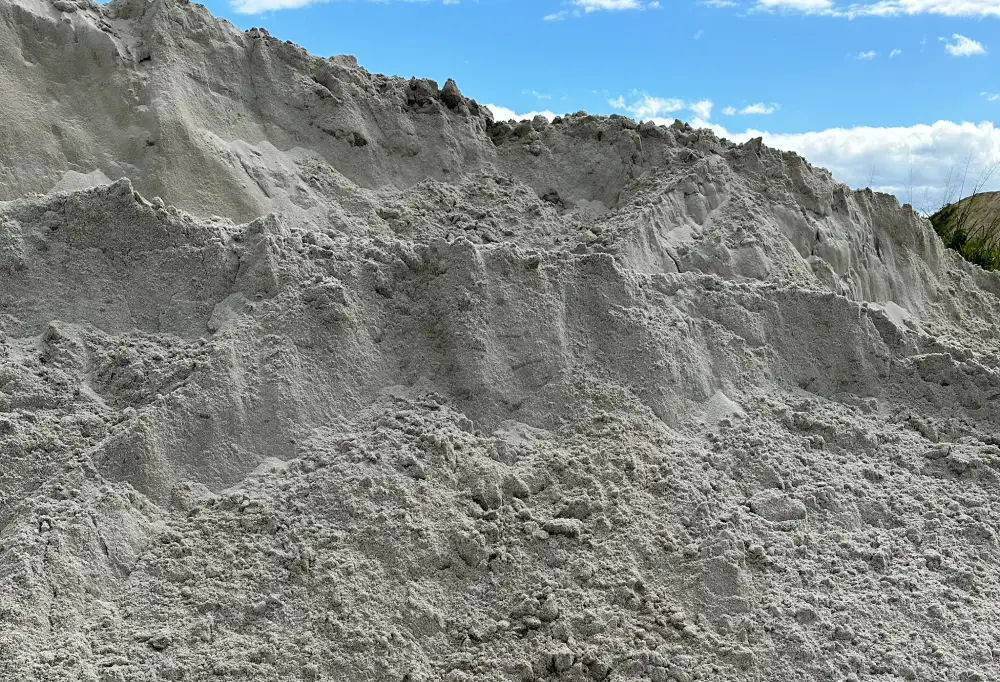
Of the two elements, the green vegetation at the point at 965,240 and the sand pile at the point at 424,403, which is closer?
the sand pile at the point at 424,403

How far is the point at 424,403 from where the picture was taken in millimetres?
3717

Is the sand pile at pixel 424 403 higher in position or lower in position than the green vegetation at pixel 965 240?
lower

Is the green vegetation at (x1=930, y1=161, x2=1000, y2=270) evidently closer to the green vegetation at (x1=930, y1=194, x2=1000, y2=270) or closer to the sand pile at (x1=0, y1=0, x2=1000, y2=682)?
the green vegetation at (x1=930, y1=194, x2=1000, y2=270)

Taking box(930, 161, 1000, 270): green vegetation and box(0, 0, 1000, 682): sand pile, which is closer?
box(0, 0, 1000, 682): sand pile

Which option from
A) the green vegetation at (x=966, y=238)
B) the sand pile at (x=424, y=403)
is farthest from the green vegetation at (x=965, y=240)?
the sand pile at (x=424, y=403)

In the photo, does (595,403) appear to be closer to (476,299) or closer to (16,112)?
(476,299)

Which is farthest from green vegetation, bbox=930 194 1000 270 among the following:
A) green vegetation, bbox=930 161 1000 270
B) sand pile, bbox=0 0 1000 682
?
sand pile, bbox=0 0 1000 682

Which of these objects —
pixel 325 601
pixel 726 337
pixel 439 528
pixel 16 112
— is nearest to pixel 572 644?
pixel 439 528

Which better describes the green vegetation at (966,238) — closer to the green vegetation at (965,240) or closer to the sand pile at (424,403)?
the green vegetation at (965,240)

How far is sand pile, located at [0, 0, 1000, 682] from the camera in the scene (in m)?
2.99

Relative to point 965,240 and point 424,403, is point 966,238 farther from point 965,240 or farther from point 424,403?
point 424,403

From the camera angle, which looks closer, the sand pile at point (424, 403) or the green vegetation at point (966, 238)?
the sand pile at point (424, 403)

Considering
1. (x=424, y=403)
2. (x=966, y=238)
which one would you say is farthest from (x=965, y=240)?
(x=424, y=403)

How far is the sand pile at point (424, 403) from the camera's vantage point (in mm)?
2992
